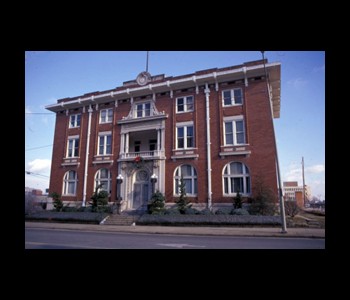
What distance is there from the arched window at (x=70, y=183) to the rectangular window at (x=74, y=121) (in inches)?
228

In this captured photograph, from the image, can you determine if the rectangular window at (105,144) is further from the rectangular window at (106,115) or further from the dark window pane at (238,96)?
the dark window pane at (238,96)

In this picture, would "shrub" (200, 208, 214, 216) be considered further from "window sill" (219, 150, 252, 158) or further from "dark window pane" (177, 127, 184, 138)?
"dark window pane" (177, 127, 184, 138)

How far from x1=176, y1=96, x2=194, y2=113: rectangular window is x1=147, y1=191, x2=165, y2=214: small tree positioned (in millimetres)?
9031

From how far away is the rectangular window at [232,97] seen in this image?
74.6 ft

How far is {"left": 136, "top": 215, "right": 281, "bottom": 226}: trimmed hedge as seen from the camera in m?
15.9

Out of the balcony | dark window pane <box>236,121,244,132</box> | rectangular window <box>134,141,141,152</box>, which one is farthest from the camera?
rectangular window <box>134,141,141,152</box>

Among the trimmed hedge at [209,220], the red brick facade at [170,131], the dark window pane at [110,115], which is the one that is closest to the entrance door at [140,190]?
the red brick facade at [170,131]

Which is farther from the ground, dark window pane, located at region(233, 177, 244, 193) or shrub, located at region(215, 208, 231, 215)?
dark window pane, located at region(233, 177, 244, 193)

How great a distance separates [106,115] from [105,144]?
3553mm

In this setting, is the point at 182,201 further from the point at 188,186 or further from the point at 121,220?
the point at 121,220

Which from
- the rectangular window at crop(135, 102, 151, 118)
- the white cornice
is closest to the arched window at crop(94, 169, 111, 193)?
the rectangular window at crop(135, 102, 151, 118)

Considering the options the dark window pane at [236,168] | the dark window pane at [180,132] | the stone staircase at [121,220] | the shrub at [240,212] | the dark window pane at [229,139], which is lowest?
the stone staircase at [121,220]

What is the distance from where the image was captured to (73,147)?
29.1 metres

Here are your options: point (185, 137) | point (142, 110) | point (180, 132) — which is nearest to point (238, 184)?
point (185, 137)
